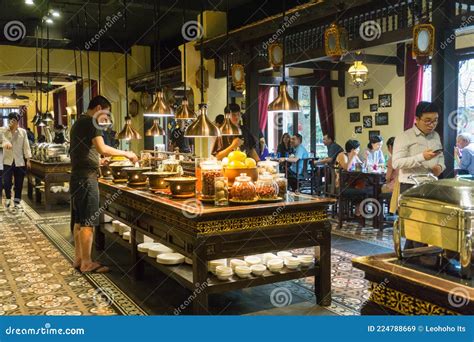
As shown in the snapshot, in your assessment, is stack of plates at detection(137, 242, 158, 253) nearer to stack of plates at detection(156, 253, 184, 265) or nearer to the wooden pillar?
stack of plates at detection(156, 253, 184, 265)

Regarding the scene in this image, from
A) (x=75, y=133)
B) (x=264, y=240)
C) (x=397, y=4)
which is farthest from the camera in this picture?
(x=397, y=4)

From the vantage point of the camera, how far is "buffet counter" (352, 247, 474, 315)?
175 centimetres

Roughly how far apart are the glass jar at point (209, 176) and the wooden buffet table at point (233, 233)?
145mm

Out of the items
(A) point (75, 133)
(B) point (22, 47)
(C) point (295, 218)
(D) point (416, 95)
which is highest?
(B) point (22, 47)

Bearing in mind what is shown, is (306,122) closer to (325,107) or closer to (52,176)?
(325,107)

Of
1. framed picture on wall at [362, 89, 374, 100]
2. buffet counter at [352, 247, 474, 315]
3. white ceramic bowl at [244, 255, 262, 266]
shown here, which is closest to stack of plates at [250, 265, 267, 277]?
white ceramic bowl at [244, 255, 262, 266]

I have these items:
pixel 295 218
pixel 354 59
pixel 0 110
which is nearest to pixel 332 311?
pixel 295 218

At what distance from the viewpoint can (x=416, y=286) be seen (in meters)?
1.86

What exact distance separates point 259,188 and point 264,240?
0.38m

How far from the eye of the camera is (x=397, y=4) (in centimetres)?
644

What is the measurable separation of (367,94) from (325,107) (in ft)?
4.82

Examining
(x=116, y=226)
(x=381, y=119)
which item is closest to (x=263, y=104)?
(x=381, y=119)

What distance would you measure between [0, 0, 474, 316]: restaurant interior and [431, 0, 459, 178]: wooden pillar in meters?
0.02

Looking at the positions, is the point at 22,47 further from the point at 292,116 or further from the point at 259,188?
the point at 259,188
